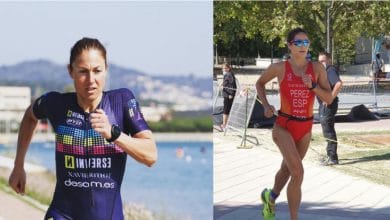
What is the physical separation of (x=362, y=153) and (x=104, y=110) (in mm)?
8968

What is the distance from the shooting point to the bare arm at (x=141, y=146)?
3.73m

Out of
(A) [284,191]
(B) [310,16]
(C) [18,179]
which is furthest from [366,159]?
(B) [310,16]

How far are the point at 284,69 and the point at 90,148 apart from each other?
254 centimetres

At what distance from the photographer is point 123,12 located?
4.11 meters

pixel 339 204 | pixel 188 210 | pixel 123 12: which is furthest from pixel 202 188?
pixel 339 204

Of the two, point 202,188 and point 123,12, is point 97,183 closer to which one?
point 202,188

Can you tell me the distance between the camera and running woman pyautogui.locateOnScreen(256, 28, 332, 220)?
227 inches

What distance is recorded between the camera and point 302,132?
5.95m

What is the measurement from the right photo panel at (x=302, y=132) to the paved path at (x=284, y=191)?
0.01m

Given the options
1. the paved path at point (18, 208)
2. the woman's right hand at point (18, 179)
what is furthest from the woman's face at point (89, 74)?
the paved path at point (18, 208)

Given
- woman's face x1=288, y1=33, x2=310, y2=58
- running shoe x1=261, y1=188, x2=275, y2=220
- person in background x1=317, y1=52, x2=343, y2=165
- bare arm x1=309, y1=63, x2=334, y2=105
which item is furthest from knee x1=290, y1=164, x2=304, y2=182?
person in background x1=317, y1=52, x2=343, y2=165

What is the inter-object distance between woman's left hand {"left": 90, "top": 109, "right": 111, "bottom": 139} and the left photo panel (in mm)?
101

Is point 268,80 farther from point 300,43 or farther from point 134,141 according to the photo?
point 134,141

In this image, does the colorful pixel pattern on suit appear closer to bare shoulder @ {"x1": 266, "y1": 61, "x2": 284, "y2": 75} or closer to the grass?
bare shoulder @ {"x1": 266, "y1": 61, "x2": 284, "y2": 75}
